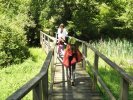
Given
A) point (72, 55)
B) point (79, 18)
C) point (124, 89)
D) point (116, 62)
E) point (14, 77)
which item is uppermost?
point (79, 18)

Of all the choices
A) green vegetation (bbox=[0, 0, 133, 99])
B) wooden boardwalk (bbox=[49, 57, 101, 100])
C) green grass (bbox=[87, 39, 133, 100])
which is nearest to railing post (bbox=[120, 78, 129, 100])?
wooden boardwalk (bbox=[49, 57, 101, 100])

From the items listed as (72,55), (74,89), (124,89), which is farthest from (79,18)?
(124,89)

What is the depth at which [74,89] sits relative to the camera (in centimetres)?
876

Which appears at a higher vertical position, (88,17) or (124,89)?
(88,17)

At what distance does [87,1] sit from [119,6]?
3148 mm

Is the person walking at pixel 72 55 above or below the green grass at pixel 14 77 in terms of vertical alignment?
above

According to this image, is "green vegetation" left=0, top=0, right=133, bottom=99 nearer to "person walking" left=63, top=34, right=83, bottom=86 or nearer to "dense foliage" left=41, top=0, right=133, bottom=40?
"dense foliage" left=41, top=0, right=133, bottom=40

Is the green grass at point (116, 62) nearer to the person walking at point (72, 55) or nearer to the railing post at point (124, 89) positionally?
the person walking at point (72, 55)

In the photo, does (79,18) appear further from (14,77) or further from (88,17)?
(14,77)

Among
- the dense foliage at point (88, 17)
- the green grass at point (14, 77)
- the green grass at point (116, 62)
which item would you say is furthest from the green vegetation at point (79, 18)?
the green grass at point (14, 77)

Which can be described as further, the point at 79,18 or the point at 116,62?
the point at 79,18

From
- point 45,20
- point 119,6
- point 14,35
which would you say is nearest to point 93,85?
point 14,35

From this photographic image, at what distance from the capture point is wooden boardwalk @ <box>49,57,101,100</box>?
7907mm

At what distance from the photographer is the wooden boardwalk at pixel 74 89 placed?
791cm
